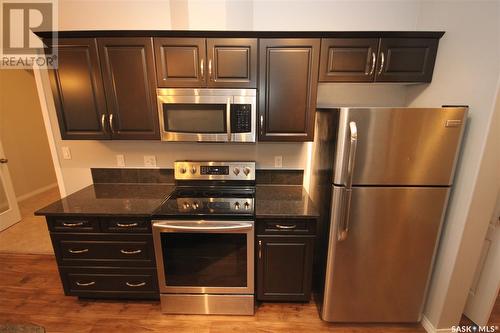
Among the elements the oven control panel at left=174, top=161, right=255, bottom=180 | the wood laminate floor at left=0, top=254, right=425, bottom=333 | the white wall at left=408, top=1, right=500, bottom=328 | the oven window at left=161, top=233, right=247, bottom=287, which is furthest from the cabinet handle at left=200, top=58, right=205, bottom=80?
the wood laminate floor at left=0, top=254, right=425, bottom=333

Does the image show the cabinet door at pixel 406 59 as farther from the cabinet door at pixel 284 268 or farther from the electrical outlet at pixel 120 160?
the electrical outlet at pixel 120 160

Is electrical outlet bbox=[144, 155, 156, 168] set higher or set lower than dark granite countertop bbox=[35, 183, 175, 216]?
higher

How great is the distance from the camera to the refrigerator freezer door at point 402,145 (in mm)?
1274

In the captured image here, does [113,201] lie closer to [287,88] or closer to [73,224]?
[73,224]

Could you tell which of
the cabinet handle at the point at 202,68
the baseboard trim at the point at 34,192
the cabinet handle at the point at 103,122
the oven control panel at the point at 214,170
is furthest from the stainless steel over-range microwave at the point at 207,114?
the baseboard trim at the point at 34,192

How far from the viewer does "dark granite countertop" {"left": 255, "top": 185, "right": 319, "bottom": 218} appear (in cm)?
154

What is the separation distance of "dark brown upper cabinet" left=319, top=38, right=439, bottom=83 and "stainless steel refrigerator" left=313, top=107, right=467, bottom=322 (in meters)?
0.35

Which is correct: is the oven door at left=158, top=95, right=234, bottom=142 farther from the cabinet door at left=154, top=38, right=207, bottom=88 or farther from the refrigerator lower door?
the refrigerator lower door

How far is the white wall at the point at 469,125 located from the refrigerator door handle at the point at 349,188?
710 mm

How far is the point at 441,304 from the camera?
1524mm

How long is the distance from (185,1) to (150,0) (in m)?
0.31

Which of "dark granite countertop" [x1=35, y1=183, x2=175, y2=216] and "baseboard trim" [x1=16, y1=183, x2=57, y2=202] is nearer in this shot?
"dark granite countertop" [x1=35, y1=183, x2=175, y2=216]

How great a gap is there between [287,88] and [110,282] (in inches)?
84.2

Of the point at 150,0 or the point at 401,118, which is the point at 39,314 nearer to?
the point at 150,0
